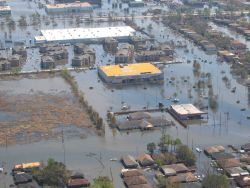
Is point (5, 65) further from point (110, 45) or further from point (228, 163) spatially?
point (228, 163)

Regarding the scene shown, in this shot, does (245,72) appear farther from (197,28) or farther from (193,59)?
(197,28)

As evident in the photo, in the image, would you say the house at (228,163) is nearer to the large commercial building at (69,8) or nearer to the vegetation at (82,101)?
the vegetation at (82,101)

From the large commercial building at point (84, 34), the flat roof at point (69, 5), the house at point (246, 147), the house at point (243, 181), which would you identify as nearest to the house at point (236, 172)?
the house at point (243, 181)

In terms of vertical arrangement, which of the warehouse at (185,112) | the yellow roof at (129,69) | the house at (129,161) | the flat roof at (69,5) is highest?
the flat roof at (69,5)

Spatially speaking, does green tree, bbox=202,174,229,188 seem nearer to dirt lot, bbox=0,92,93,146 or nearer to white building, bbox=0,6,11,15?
dirt lot, bbox=0,92,93,146

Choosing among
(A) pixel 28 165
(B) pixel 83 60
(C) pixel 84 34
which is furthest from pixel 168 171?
(C) pixel 84 34

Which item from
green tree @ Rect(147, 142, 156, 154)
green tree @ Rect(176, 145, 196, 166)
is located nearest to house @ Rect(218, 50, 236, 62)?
green tree @ Rect(147, 142, 156, 154)

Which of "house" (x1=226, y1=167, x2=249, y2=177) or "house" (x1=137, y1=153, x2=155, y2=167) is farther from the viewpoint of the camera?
"house" (x1=137, y1=153, x2=155, y2=167)
